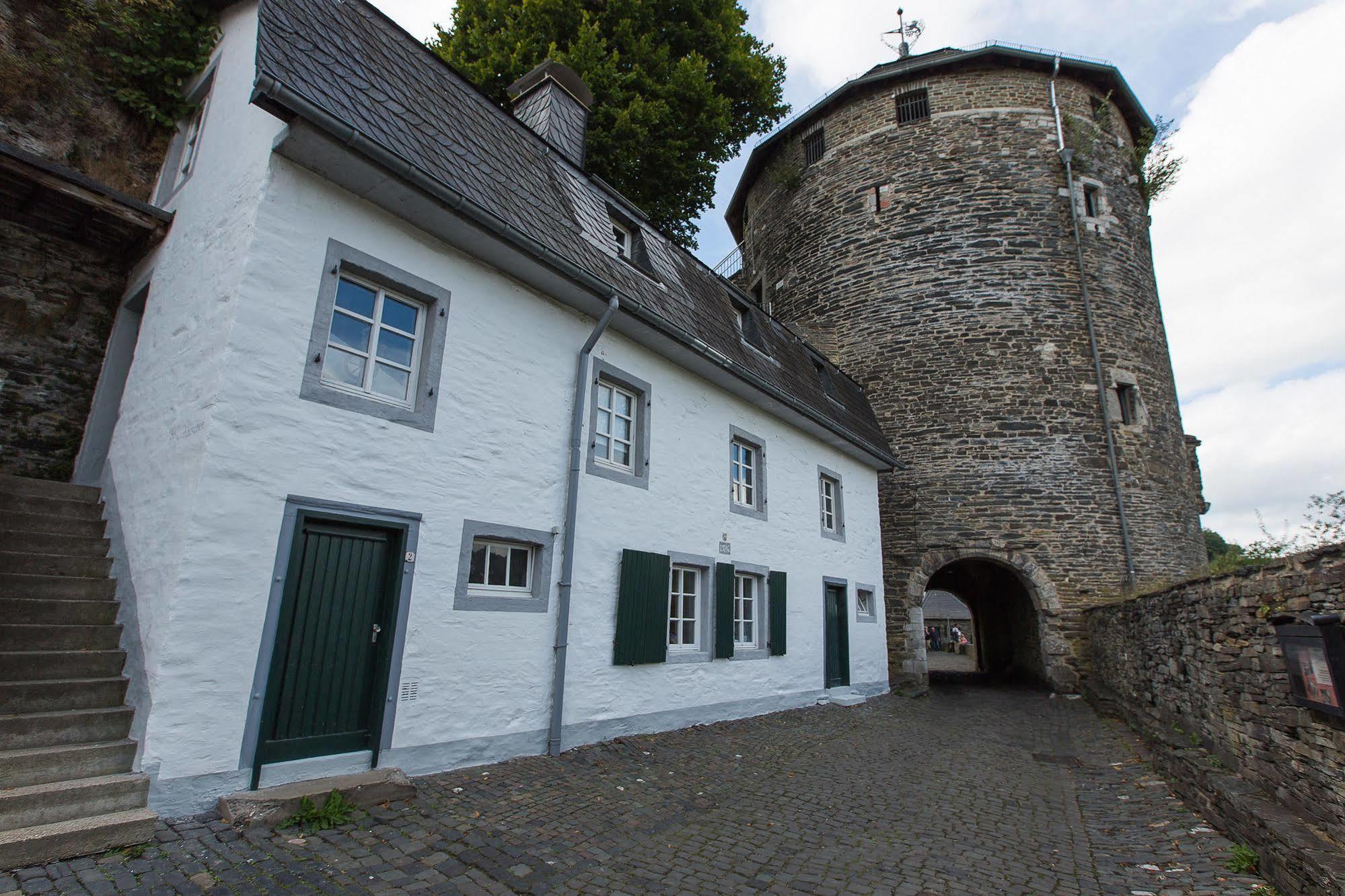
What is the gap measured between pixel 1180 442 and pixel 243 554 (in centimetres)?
1875

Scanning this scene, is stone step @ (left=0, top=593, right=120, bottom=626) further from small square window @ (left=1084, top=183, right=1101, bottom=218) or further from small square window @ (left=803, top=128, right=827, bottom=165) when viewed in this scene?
small square window @ (left=1084, top=183, right=1101, bottom=218)

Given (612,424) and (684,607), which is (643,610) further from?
(612,424)

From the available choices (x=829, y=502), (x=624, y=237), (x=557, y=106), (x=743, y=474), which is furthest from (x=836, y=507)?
(x=557, y=106)

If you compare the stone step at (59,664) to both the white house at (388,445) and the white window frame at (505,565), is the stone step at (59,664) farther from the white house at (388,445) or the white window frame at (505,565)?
the white window frame at (505,565)

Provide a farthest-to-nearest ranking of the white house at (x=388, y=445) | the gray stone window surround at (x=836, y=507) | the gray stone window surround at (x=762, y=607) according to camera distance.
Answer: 1. the gray stone window surround at (x=836, y=507)
2. the gray stone window surround at (x=762, y=607)
3. the white house at (x=388, y=445)

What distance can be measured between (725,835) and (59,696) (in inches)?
163

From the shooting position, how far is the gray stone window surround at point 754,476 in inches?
358

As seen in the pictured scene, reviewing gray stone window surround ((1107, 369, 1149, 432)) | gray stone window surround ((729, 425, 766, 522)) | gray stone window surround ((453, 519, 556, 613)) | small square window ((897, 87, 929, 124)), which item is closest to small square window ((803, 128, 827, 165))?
small square window ((897, 87, 929, 124))

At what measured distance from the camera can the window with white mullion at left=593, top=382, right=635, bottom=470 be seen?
723cm

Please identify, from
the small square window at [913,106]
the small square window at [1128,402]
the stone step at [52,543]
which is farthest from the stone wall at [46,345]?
the small square window at [1128,402]

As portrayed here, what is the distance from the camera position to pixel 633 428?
7719mm

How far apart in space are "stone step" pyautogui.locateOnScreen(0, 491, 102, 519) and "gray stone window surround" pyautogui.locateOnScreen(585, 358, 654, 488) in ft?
13.4

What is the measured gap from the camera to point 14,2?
20.9 ft

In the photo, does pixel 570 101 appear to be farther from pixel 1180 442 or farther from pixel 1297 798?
pixel 1180 442
